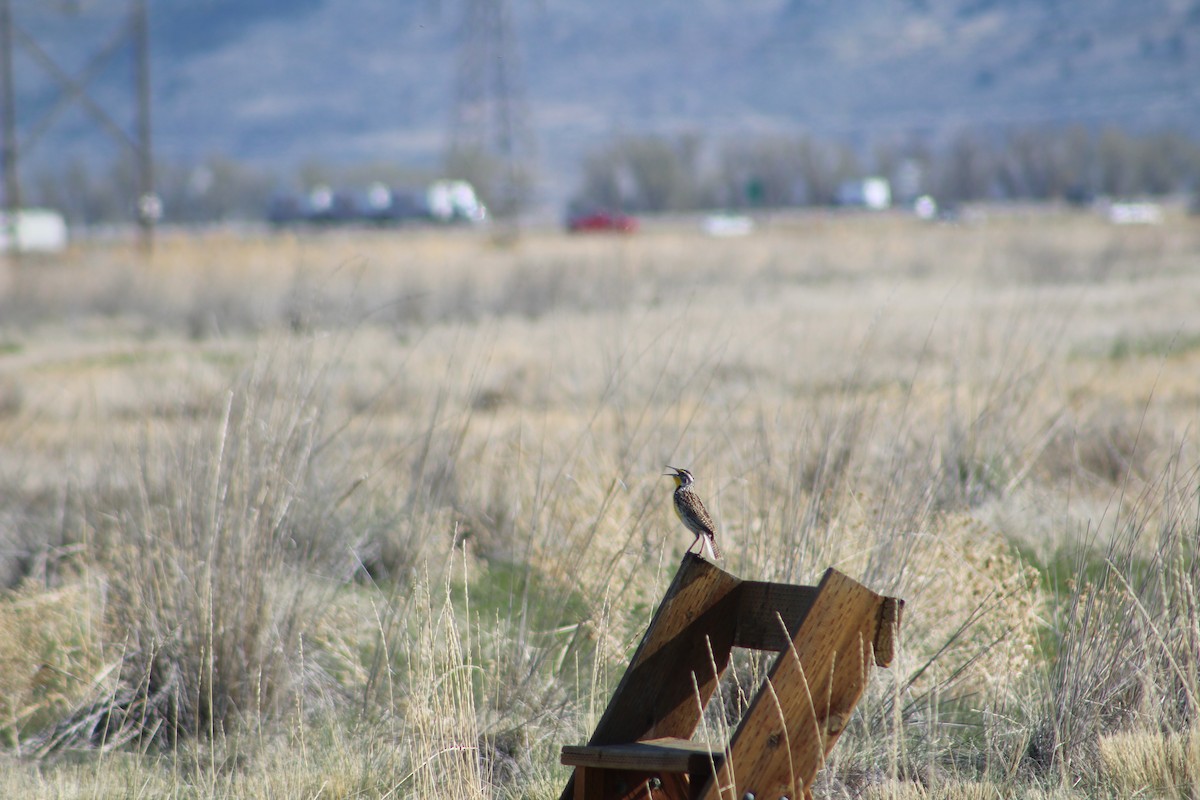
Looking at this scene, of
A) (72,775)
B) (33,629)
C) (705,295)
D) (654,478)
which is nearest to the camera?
(72,775)

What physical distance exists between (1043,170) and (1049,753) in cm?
11252

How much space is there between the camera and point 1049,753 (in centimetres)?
411

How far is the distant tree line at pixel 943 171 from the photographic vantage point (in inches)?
4028

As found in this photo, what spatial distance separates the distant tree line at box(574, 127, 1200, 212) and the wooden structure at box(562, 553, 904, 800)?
9472 centimetres

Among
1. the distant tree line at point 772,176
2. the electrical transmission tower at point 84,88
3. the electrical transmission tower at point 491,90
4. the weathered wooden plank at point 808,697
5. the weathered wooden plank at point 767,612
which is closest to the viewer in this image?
the weathered wooden plank at point 808,697

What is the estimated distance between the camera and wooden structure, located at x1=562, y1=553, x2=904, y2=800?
9.69 ft

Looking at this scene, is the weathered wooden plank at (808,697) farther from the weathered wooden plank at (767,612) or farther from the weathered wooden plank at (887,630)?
the weathered wooden plank at (767,612)

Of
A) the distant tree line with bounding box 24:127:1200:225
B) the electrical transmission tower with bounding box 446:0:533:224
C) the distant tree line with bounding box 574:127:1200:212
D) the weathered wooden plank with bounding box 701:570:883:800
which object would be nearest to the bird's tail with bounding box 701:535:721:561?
the weathered wooden plank with bounding box 701:570:883:800

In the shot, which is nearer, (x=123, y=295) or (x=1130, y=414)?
(x=1130, y=414)

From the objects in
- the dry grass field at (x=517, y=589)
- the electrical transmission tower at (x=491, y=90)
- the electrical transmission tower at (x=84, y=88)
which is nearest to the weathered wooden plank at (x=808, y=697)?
the dry grass field at (x=517, y=589)

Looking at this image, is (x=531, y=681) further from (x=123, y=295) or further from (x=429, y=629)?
(x=123, y=295)

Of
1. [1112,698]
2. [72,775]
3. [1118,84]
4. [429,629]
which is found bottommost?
[72,775]

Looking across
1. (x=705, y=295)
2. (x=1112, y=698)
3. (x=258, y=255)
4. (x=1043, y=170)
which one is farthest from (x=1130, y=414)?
(x=1043, y=170)

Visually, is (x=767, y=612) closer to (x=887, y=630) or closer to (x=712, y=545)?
(x=712, y=545)
